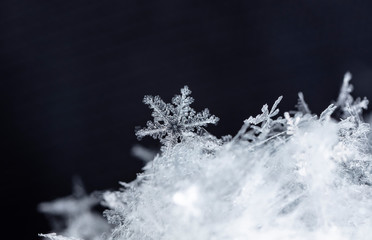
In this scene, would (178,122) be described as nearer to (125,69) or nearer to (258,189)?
(258,189)

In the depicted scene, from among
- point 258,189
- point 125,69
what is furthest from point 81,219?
point 125,69

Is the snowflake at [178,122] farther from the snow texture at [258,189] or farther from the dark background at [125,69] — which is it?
the dark background at [125,69]

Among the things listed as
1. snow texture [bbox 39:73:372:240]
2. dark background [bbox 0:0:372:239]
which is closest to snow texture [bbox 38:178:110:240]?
snow texture [bbox 39:73:372:240]

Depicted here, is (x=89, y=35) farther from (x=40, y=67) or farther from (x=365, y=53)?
(x=365, y=53)

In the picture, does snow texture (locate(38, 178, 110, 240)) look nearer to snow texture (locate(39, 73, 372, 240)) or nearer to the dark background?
snow texture (locate(39, 73, 372, 240))

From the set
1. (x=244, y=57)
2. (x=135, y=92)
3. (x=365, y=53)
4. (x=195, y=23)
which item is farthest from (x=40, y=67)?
(x=365, y=53)

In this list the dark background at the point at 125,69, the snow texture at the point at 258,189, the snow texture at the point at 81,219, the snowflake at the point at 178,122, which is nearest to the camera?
the snow texture at the point at 258,189

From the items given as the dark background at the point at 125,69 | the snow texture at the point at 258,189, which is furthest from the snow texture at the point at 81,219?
the dark background at the point at 125,69
